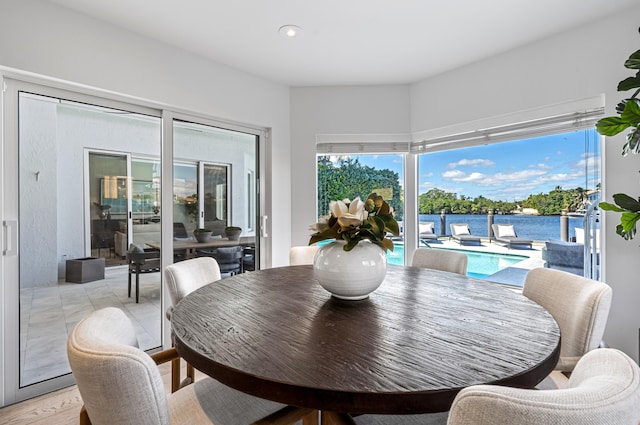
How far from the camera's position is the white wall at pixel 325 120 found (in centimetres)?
362

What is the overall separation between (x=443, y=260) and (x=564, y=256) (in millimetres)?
1155

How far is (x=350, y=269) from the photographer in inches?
52.9

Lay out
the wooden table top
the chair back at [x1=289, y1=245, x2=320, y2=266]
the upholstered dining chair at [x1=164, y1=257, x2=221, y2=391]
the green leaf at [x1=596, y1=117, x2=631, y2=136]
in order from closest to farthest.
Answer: the wooden table top → the green leaf at [x1=596, y1=117, x2=631, y2=136] → the upholstered dining chair at [x1=164, y1=257, x2=221, y2=391] → the chair back at [x1=289, y1=245, x2=320, y2=266]

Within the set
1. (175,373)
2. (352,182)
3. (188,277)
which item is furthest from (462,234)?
(175,373)

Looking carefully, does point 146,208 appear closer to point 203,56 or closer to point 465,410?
point 203,56

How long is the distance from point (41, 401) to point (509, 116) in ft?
13.3

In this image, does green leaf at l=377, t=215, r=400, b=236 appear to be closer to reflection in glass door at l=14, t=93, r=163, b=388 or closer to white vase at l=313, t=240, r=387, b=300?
white vase at l=313, t=240, r=387, b=300

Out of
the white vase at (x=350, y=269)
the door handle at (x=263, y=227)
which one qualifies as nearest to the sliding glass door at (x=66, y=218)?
the door handle at (x=263, y=227)

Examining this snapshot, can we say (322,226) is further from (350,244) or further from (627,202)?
(627,202)

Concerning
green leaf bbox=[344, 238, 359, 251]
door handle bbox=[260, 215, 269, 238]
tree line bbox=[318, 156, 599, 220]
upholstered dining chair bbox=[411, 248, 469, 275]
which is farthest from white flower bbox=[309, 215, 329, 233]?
tree line bbox=[318, 156, 599, 220]

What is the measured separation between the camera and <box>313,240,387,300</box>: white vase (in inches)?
53.2

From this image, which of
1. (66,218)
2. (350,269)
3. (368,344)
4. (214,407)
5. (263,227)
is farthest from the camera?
(263,227)

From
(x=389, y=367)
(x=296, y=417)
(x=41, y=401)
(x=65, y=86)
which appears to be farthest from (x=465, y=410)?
(x=65, y=86)

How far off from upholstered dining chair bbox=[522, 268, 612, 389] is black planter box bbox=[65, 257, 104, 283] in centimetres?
283
